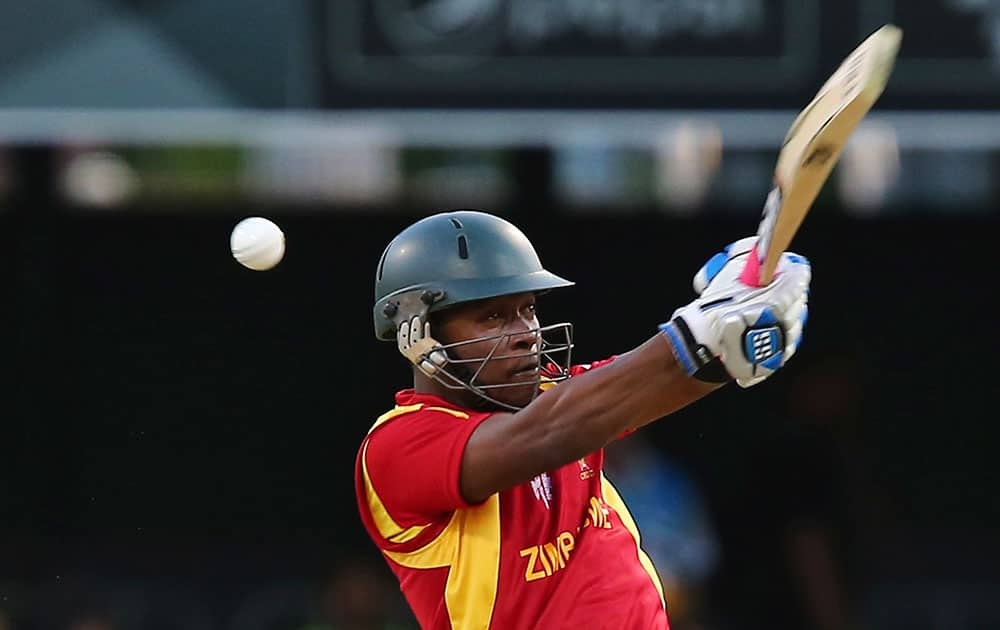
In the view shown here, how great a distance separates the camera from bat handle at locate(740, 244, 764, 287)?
9.31ft

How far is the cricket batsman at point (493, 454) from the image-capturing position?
→ 3.01 metres

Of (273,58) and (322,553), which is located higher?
(273,58)

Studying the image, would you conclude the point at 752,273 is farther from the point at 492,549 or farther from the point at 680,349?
the point at 492,549

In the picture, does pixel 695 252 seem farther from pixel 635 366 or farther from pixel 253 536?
pixel 635 366

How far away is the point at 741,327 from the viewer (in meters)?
2.74

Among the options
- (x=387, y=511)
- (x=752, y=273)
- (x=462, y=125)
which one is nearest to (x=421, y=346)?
(x=387, y=511)

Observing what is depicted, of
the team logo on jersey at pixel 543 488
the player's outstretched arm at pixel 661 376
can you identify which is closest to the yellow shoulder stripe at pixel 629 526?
the team logo on jersey at pixel 543 488

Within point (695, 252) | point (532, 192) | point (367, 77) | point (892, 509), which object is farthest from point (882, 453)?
point (367, 77)

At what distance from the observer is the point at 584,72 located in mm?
5812

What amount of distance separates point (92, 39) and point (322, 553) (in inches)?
108

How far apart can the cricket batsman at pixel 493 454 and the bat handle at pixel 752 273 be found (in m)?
0.05

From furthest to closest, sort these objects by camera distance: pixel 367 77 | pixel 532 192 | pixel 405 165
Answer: pixel 405 165, pixel 532 192, pixel 367 77

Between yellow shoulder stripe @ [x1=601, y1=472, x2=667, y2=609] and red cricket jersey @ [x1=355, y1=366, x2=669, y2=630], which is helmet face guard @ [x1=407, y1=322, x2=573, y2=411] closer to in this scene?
red cricket jersey @ [x1=355, y1=366, x2=669, y2=630]

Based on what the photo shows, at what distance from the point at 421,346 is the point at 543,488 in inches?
14.5
